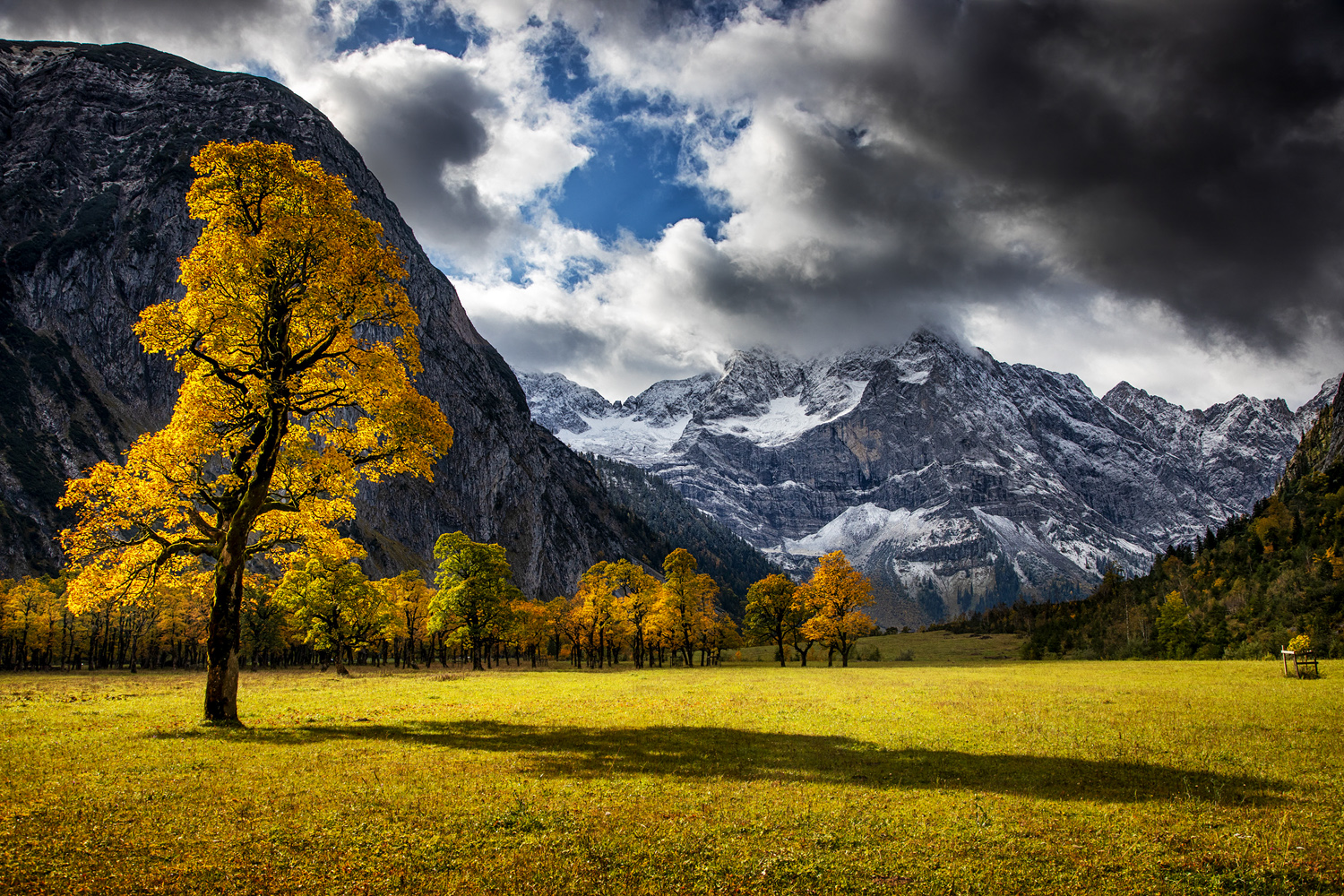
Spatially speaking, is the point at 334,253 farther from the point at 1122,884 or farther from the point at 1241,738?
the point at 1241,738

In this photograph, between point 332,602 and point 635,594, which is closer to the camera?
point 332,602

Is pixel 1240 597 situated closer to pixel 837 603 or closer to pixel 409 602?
pixel 837 603

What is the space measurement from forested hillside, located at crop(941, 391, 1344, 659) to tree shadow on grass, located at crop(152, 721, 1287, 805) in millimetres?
61613

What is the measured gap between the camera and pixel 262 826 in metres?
10.7

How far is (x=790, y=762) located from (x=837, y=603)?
2825 inches

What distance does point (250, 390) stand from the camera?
843 inches

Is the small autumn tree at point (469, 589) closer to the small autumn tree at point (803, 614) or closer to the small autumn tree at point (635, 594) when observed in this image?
the small autumn tree at point (635, 594)

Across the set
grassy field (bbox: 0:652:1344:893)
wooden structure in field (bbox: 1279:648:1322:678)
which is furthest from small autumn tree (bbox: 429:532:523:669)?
wooden structure in field (bbox: 1279:648:1322:678)

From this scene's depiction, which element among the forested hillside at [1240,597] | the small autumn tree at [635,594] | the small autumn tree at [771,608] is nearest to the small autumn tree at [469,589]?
the small autumn tree at [635,594]

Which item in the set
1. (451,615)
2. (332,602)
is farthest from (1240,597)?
(332,602)

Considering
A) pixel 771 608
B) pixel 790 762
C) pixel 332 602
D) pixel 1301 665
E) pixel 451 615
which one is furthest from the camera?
pixel 771 608

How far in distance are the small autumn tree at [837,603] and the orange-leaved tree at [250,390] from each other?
230ft

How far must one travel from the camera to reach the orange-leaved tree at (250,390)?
2128 centimetres

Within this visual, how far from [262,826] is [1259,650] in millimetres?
85902
